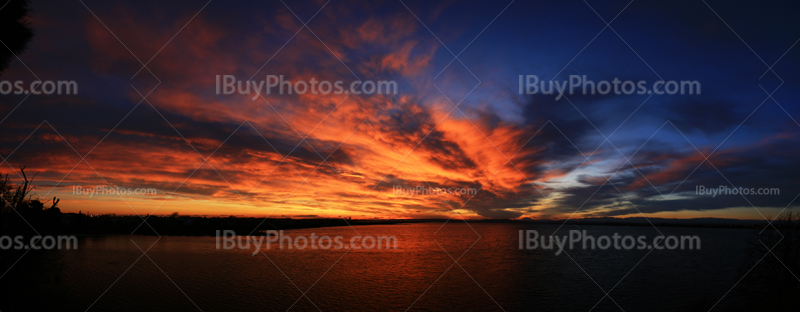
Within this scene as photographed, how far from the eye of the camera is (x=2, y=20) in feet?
37.5

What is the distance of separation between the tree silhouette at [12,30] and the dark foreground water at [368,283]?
22056 mm

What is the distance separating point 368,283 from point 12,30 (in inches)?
1352

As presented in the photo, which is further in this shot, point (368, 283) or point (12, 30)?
point (368, 283)

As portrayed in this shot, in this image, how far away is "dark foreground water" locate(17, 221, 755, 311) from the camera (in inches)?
1202

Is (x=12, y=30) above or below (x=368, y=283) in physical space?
above

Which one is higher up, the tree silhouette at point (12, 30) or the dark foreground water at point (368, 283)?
the tree silhouette at point (12, 30)

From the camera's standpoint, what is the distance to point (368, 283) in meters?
39.6

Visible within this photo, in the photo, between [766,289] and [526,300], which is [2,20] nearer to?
[526,300]

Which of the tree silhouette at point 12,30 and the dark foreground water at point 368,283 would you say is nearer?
the tree silhouette at point 12,30

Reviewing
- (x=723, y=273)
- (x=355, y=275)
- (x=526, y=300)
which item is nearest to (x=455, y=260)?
(x=355, y=275)

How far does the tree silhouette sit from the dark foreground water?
22.1m

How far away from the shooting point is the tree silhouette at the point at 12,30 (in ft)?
37.8

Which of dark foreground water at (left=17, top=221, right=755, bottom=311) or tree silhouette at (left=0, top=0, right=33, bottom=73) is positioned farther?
dark foreground water at (left=17, top=221, right=755, bottom=311)

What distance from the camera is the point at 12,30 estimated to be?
11.7m
